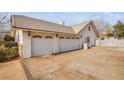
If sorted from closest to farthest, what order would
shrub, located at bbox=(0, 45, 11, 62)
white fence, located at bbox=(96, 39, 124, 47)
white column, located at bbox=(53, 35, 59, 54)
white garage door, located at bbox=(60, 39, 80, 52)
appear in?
shrub, located at bbox=(0, 45, 11, 62), white column, located at bbox=(53, 35, 59, 54), white garage door, located at bbox=(60, 39, 80, 52), white fence, located at bbox=(96, 39, 124, 47)

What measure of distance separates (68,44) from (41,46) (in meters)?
5.43

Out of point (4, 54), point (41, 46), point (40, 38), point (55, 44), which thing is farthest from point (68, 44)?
point (4, 54)

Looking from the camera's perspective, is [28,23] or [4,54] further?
[28,23]

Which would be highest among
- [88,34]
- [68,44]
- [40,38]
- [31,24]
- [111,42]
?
[31,24]

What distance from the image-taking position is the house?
11.7 m

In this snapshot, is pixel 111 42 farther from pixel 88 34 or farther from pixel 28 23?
pixel 28 23

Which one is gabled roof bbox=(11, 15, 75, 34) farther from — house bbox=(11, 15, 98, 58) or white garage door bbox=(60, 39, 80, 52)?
white garage door bbox=(60, 39, 80, 52)

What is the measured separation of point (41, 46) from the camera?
43.3ft

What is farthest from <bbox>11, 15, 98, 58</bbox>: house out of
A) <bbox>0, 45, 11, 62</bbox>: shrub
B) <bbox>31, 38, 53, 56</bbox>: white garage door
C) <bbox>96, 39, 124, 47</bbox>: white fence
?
<bbox>96, 39, 124, 47</bbox>: white fence

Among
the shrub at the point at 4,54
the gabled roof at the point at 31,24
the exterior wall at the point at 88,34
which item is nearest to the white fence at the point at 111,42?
the exterior wall at the point at 88,34

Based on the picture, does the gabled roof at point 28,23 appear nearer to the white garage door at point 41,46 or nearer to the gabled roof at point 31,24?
the gabled roof at point 31,24
